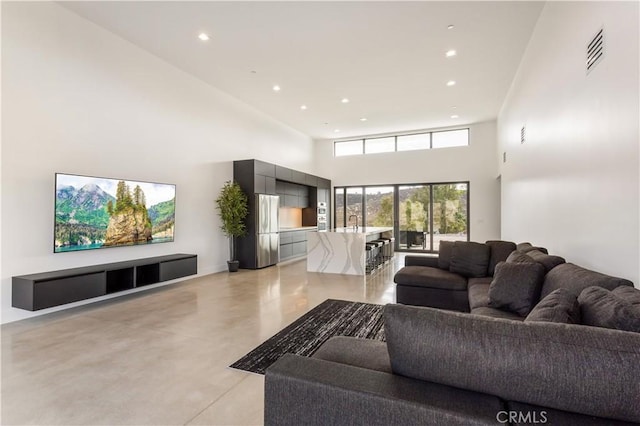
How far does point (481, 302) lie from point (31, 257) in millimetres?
4979

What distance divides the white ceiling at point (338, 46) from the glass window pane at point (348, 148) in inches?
126

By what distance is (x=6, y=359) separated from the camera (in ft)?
8.87

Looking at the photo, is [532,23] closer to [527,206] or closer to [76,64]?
[527,206]

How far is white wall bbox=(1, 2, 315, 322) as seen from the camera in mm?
3629

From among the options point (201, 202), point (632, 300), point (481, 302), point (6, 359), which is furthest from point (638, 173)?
point (201, 202)

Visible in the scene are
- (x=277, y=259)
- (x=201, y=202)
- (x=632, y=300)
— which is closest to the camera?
(x=632, y=300)

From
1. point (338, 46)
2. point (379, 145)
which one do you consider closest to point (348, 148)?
point (379, 145)

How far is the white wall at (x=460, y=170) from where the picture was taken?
30.5 ft

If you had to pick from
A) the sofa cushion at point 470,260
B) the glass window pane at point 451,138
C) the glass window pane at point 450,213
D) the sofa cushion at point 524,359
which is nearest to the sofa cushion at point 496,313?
the sofa cushion at point 470,260

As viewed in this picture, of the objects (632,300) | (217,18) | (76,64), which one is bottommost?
(632,300)

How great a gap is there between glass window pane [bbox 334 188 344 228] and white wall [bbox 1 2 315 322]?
523 cm

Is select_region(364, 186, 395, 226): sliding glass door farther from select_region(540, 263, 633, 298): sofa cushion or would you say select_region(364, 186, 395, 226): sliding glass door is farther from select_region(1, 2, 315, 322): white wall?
select_region(540, 263, 633, 298): sofa cushion

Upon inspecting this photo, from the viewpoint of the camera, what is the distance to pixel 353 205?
11133 millimetres

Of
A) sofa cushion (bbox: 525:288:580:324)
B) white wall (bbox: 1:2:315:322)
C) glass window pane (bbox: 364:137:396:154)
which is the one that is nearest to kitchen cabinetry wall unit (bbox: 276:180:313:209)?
white wall (bbox: 1:2:315:322)
